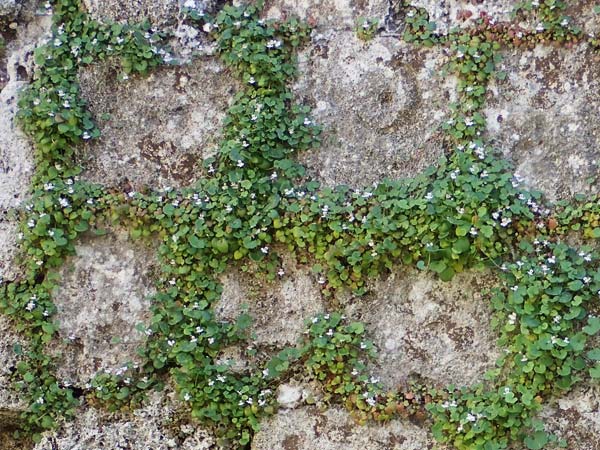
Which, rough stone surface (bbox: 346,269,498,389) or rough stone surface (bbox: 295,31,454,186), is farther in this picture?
rough stone surface (bbox: 295,31,454,186)

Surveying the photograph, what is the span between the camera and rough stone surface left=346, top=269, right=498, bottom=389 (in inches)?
148

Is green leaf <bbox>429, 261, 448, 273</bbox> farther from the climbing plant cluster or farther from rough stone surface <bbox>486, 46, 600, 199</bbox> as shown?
rough stone surface <bbox>486, 46, 600, 199</bbox>

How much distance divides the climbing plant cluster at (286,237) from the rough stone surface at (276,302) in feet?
0.18

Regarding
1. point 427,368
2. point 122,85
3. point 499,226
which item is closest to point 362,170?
point 499,226

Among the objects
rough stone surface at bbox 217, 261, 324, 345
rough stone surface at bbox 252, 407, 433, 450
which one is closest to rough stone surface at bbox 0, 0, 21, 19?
rough stone surface at bbox 217, 261, 324, 345

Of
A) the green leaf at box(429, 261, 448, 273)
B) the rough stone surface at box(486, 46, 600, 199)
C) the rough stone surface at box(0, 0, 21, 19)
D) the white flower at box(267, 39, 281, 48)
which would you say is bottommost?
the green leaf at box(429, 261, 448, 273)

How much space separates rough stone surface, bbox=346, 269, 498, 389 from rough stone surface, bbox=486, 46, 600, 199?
0.54 meters

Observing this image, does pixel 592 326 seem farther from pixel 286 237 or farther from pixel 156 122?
pixel 156 122

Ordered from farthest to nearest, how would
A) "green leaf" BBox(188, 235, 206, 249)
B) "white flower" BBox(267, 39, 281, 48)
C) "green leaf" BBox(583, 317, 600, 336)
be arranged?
"white flower" BBox(267, 39, 281, 48) → "green leaf" BBox(188, 235, 206, 249) → "green leaf" BBox(583, 317, 600, 336)

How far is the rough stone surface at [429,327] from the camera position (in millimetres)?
3770

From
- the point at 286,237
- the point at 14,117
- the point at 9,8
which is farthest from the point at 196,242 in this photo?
the point at 9,8

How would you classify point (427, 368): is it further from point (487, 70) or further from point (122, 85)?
point (122, 85)

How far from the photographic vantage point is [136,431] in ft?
13.0

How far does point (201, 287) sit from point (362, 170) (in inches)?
36.0
